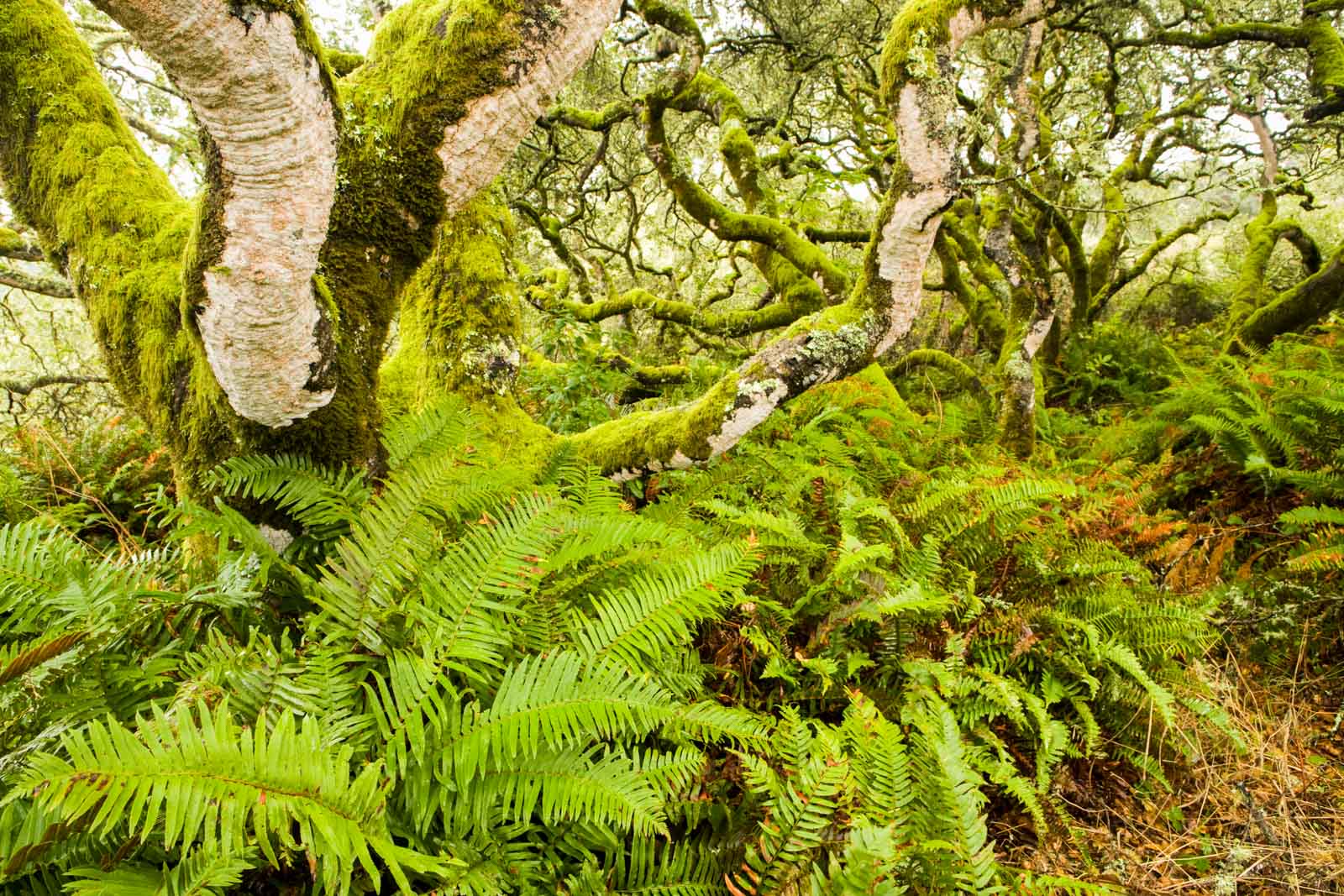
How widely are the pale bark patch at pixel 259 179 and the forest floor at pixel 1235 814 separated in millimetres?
2809

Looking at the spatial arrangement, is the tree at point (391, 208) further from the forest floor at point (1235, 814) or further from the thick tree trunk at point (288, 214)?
the forest floor at point (1235, 814)

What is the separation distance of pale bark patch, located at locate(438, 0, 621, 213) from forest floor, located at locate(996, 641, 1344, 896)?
2.97 m

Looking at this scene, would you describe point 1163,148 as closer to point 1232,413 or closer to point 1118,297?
point 1118,297

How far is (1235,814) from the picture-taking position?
7.43 ft

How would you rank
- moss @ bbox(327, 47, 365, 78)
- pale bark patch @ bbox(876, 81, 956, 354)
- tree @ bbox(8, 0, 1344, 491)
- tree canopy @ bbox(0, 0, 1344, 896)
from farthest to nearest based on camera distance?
moss @ bbox(327, 47, 365, 78) → pale bark patch @ bbox(876, 81, 956, 354) → tree @ bbox(8, 0, 1344, 491) → tree canopy @ bbox(0, 0, 1344, 896)

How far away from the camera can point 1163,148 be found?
323 inches

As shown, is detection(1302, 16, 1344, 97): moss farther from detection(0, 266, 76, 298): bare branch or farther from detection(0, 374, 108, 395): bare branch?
detection(0, 374, 108, 395): bare branch

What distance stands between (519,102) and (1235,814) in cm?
364

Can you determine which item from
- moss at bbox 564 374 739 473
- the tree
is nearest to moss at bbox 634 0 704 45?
the tree

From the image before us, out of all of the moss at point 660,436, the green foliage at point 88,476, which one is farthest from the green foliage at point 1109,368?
the green foliage at point 88,476

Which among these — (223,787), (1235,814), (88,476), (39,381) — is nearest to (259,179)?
(223,787)

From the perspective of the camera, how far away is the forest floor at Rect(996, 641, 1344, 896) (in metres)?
1.98

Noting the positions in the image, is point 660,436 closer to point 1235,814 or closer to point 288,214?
point 288,214

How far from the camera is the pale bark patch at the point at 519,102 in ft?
6.97
